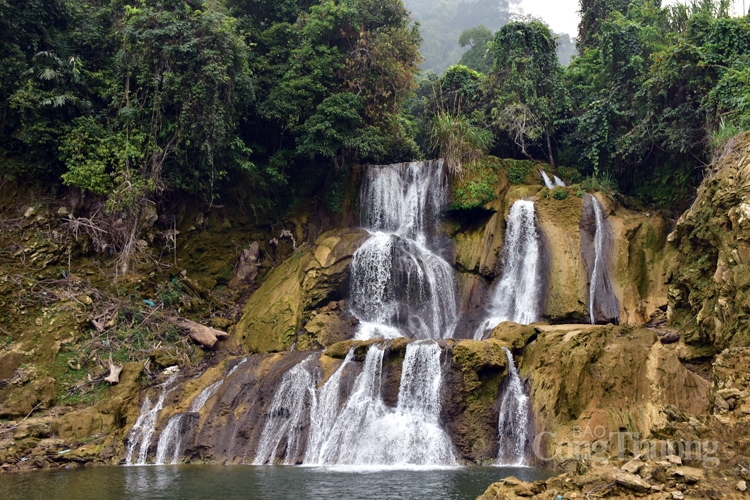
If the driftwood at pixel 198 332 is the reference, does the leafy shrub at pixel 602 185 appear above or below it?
above

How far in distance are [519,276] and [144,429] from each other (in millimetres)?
10934

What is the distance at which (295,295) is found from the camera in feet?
57.9

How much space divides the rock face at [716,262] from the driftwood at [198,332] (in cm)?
1242

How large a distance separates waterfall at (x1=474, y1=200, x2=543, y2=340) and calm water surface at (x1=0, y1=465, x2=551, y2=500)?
620cm

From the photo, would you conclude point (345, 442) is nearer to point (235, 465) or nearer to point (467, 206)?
point (235, 465)

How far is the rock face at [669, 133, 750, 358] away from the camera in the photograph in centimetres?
962

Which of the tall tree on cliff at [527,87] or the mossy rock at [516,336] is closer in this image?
the mossy rock at [516,336]

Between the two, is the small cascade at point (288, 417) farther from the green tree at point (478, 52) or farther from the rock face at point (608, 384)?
the green tree at point (478, 52)

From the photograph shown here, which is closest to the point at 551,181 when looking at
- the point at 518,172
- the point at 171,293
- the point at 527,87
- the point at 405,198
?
the point at 518,172

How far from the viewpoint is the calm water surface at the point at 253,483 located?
27.8 feet

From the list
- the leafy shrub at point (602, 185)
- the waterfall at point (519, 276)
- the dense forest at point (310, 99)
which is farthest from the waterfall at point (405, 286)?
the leafy shrub at point (602, 185)

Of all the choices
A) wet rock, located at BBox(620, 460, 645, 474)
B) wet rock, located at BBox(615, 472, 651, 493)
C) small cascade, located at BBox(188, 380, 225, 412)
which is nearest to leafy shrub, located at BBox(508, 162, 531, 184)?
small cascade, located at BBox(188, 380, 225, 412)

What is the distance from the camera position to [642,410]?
10938mm

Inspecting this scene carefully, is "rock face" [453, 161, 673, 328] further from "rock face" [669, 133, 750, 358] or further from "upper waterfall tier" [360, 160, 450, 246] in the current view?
"rock face" [669, 133, 750, 358]
